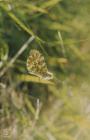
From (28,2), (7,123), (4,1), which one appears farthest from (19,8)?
(7,123)

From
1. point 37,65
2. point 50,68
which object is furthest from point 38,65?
point 50,68

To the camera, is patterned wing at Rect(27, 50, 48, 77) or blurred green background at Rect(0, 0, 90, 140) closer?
patterned wing at Rect(27, 50, 48, 77)

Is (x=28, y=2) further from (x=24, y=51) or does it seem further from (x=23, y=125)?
(x=23, y=125)

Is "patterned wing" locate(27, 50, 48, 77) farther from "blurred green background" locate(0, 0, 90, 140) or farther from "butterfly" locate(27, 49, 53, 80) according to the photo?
"blurred green background" locate(0, 0, 90, 140)

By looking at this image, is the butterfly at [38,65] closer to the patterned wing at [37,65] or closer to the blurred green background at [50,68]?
the patterned wing at [37,65]

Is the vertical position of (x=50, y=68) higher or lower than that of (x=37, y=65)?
higher

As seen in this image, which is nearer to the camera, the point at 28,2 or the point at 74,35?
the point at 28,2

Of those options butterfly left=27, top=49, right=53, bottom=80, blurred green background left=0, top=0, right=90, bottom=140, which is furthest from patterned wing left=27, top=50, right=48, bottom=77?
blurred green background left=0, top=0, right=90, bottom=140

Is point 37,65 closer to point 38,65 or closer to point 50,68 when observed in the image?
point 38,65
